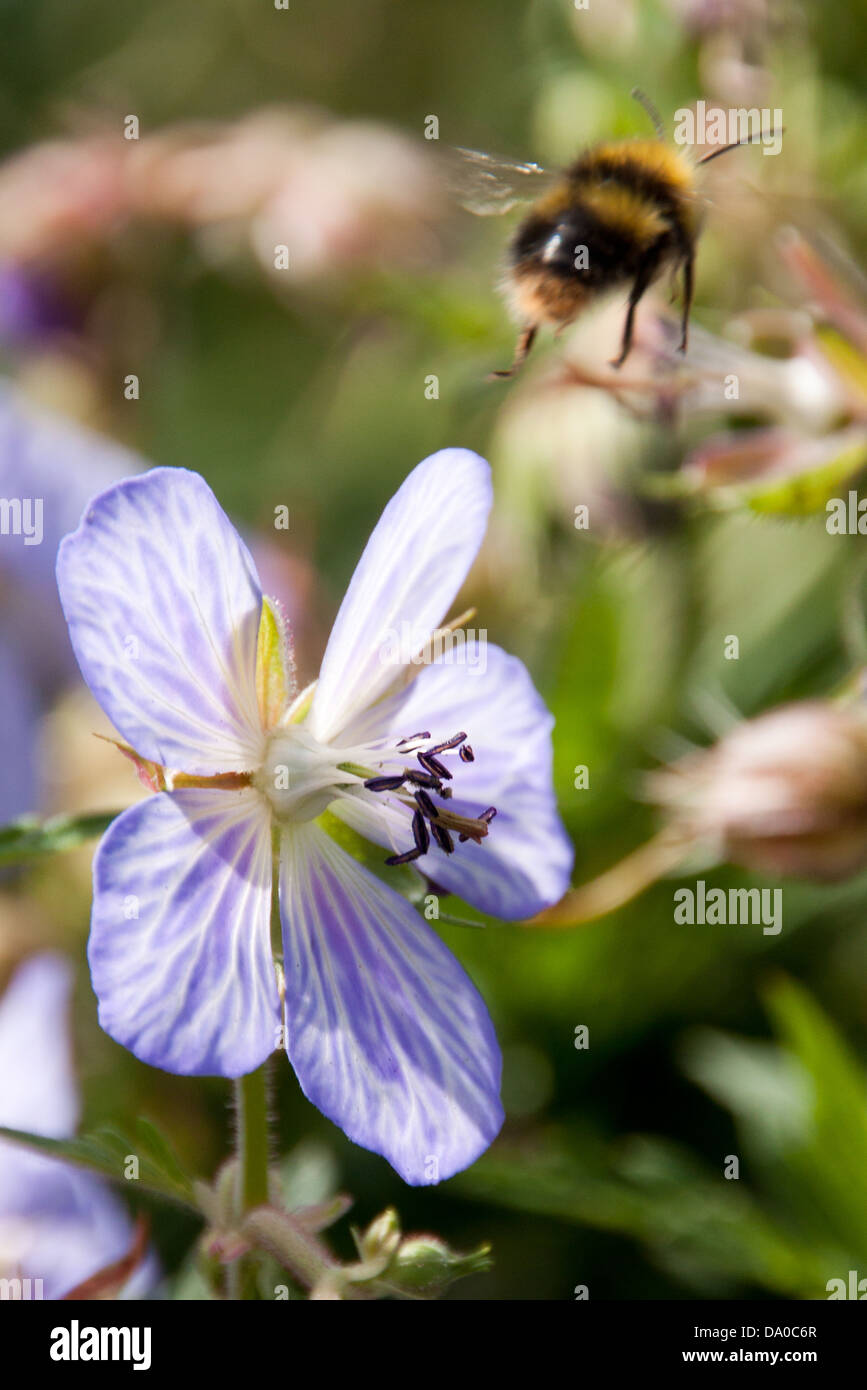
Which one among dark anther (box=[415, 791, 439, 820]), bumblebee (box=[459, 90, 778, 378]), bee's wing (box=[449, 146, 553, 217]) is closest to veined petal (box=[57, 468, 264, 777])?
dark anther (box=[415, 791, 439, 820])

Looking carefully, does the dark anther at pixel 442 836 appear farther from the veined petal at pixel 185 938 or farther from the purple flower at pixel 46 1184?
the purple flower at pixel 46 1184

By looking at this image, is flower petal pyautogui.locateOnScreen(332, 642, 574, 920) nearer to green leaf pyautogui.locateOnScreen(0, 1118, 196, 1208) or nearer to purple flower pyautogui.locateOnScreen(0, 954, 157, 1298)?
green leaf pyautogui.locateOnScreen(0, 1118, 196, 1208)

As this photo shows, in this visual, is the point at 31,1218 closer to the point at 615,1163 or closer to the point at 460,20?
the point at 615,1163

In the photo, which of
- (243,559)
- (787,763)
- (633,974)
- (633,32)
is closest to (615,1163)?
(633,974)

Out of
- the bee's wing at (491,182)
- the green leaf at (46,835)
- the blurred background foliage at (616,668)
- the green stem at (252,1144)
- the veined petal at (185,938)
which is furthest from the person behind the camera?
the blurred background foliage at (616,668)

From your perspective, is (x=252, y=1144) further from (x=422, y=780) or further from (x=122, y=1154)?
(x=422, y=780)

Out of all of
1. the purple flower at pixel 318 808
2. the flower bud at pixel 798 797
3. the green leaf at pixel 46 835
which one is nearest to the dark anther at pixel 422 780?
the purple flower at pixel 318 808
